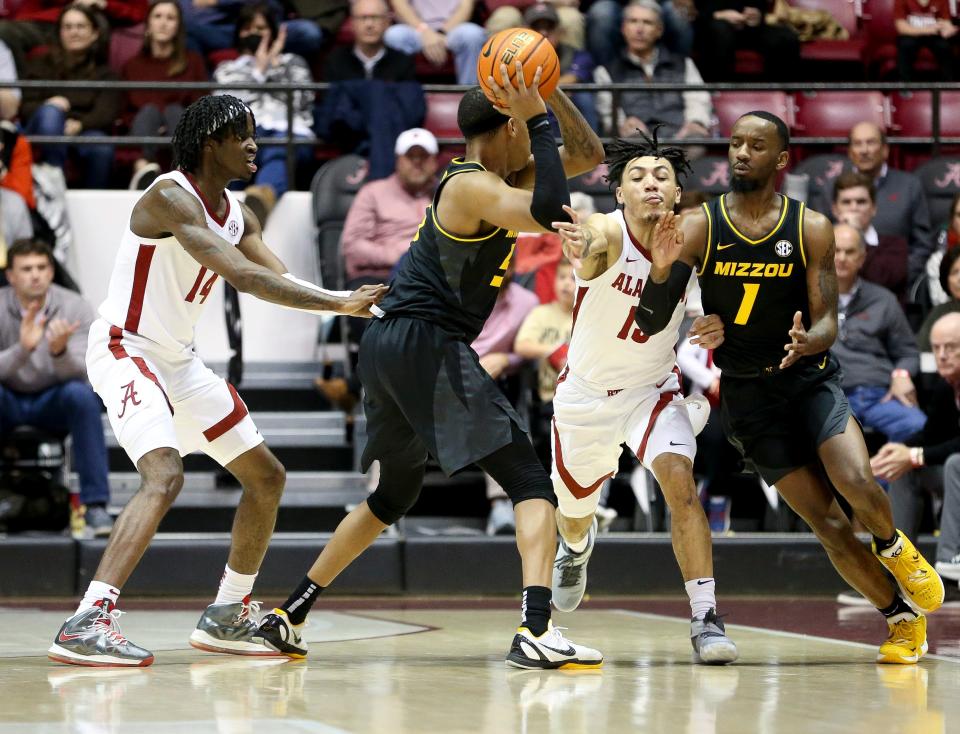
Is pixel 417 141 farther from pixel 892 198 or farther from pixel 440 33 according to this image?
pixel 892 198

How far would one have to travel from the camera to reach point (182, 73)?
34.7 ft

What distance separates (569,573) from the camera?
20.7 ft

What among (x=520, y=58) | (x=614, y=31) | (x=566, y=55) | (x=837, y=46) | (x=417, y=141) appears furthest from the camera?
(x=837, y=46)

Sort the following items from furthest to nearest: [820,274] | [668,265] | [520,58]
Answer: [820,274] → [668,265] → [520,58]

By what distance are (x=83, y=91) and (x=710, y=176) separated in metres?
4.36

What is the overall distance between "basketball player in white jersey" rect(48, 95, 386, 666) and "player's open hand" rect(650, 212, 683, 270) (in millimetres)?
1030

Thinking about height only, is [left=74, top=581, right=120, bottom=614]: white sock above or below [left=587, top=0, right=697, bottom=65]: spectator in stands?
below

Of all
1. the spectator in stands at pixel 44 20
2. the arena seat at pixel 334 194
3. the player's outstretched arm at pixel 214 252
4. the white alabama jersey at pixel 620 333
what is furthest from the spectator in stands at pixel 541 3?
the player's outstretched arm at pixel 214 252

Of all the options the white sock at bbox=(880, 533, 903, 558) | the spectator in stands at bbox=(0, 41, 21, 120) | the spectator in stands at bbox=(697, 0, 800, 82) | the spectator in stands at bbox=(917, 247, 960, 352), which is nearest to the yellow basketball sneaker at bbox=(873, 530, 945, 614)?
the white sock at bbox=(880, 533, 903, 558)

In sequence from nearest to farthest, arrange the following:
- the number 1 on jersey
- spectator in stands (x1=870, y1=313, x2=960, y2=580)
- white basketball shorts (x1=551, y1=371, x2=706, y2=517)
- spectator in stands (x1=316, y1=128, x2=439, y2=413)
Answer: the number 1 on jersey, white basketball shorts (x1=551, y1=371, x2=706, y2=517), spectator in stands (x1=870, y1=313, x2=960, y2=580), spectator in stands (x1=316, y1=128, x2=439, y2=413)

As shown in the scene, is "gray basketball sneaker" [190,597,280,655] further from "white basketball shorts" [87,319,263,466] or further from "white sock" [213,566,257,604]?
"white basketball shorts" [87,319,263,466]

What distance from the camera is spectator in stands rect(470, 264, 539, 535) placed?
8625 millimetres

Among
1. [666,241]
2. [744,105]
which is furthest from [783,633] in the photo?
[744,105]

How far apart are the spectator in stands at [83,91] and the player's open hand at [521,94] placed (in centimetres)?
616
